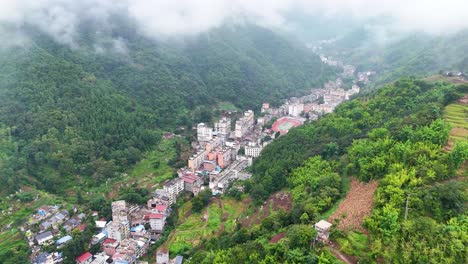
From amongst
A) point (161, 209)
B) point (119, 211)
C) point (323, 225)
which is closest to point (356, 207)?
point (323, 225)

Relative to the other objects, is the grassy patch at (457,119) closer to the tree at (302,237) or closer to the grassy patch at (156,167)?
the tree at (302,237)

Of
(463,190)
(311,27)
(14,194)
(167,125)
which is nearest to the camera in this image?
(463,190)

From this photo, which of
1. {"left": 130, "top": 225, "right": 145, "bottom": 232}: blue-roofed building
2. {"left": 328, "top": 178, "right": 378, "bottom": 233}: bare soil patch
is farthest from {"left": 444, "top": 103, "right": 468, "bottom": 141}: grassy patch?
{"left": 130, "top": 225, "right": 145, "bottom": 232}: blue-roofed building

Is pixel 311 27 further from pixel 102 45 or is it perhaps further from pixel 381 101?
pixel 381 101

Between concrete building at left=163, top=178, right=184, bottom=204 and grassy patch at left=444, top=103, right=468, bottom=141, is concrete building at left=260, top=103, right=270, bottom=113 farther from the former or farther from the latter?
grassy patch at left=444, top=103, right=468, bottom=141

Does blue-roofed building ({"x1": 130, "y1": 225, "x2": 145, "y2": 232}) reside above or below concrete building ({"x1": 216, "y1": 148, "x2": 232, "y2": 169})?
below

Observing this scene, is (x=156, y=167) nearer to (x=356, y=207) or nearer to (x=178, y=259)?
(x=178, y=259)

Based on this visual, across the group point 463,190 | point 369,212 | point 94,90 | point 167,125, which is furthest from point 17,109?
point 463,190
